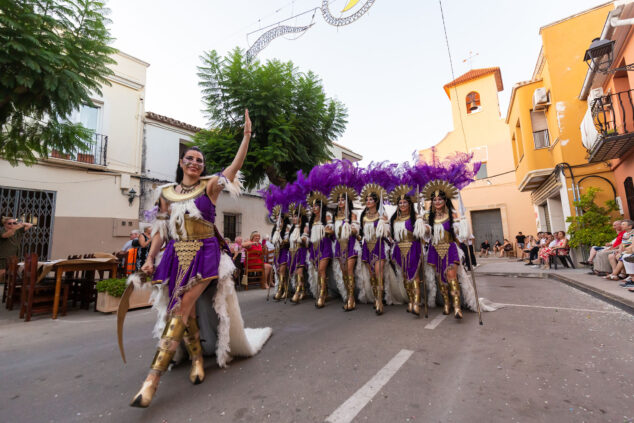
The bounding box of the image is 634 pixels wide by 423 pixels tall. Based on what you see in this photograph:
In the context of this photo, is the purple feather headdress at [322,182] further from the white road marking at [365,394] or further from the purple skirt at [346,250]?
the white road marking at [365,394]

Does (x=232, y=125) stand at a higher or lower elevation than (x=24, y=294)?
higher

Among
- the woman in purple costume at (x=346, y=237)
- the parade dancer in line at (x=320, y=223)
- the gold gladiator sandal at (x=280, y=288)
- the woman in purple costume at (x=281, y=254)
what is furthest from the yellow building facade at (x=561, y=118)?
the gold gladiator sandal at (x=280, y=288)

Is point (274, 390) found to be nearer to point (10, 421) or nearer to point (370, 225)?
point (10, 421)

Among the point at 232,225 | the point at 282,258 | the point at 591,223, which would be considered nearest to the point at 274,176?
the point at 282,258

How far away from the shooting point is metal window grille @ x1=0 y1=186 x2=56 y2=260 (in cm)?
965

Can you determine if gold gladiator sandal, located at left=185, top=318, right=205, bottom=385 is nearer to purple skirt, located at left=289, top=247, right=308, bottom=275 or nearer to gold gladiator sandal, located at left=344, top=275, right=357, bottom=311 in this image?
gold gladiator sandal, located at left=344, top=275, right=357, bottom=311

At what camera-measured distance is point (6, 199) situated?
31.5 ft

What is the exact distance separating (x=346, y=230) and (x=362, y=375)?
3.02m

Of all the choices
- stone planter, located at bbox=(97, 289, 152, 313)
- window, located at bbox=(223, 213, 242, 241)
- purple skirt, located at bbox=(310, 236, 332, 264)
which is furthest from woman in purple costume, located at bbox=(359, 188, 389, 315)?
window, located at bbox=(223, 213, 242, 241)

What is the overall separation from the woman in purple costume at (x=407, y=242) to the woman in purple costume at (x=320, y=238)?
1199 mm

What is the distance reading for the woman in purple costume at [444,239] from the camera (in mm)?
4594

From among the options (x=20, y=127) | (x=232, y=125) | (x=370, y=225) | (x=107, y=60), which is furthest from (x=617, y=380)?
(x=232, y=125)

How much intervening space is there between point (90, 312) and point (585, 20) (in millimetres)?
17469

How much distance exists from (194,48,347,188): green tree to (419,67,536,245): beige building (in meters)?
9.95
